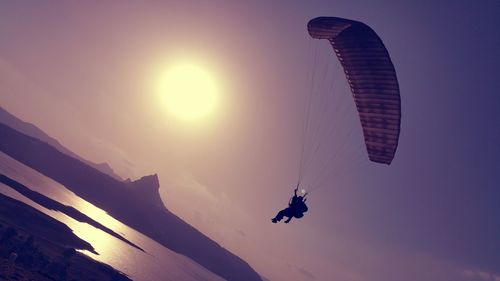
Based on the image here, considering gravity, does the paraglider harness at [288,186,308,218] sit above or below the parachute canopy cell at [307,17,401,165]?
below

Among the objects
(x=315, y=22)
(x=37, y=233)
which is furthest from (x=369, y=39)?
(x=37, y=233)

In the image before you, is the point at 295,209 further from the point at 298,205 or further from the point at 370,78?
the point at 370,78

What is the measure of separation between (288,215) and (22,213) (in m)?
74.2

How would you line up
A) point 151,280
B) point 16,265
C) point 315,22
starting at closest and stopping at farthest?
point 315,22, point 16,265, point 151,280

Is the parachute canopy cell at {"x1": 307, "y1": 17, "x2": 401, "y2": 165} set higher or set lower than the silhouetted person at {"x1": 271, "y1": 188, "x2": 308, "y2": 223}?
higher

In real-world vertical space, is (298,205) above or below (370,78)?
below

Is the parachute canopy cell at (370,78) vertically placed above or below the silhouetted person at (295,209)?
above

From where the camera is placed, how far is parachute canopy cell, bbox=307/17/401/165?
18891 mm

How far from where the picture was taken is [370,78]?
19859 millimetres

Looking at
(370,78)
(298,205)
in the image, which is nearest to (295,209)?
(298,205)

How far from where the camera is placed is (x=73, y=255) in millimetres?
62781

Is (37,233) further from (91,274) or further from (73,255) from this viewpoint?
(91,274)

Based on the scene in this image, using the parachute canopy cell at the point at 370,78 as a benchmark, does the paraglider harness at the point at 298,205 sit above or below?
below

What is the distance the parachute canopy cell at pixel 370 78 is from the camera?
1889 cm
